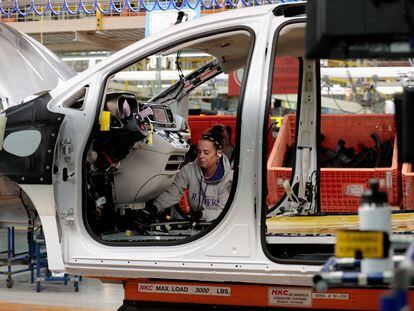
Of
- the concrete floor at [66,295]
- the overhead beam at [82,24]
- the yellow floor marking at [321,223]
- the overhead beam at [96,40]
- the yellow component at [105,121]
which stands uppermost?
the overhead beam at [82,24]

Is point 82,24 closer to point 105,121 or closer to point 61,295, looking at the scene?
point 61,295

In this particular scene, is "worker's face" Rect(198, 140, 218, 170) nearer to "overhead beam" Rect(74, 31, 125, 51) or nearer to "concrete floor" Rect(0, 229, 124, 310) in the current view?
"concrete floor" Rect(0, 229, 124, 310)

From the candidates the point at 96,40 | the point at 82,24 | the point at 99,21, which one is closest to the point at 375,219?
the point at 99,21

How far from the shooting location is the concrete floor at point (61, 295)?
7332 mm

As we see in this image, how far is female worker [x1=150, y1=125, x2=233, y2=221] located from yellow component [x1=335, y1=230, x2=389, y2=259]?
2887mm

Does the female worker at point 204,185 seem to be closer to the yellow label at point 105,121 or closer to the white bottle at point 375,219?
the yellow label at point 105,121

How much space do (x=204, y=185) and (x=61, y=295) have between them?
3.30 meters

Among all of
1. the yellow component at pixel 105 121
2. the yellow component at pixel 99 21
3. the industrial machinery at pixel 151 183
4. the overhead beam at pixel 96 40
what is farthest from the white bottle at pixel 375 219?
the overhead beam at pixel 96 40

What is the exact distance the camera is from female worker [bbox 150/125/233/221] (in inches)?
206

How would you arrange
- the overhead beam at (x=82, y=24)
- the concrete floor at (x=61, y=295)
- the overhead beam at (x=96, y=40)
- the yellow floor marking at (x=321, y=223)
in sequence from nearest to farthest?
the yellow floor marking at (x=321, y=223)
the concrete floor at (x=61, y=295)
the overhead beam at (x=82, y=24)
the overhead beam at (x=96, y=40)

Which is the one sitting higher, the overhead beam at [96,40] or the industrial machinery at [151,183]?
the overhead beam at [96,40]

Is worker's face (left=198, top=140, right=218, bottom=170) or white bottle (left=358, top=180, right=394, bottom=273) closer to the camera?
white bottle (left=358, top=180, right=394, bottom=273)

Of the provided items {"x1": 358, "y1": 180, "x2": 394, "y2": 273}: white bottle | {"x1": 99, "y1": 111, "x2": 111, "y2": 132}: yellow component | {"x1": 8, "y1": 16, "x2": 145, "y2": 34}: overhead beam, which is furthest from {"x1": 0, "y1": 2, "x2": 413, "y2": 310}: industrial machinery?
{"x1": 8, "y1": 16, "x2": 145, "y2": 34}: overhead beam

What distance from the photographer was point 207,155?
17.1ft
